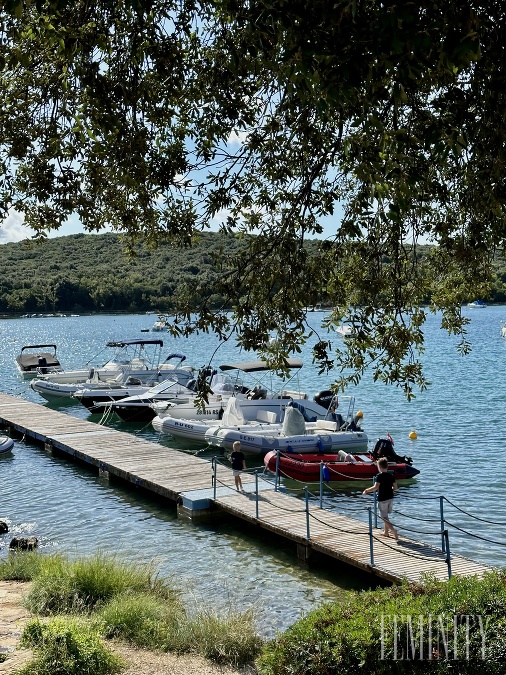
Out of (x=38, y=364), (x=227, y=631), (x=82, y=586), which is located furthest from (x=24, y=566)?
(x=38, y=364)

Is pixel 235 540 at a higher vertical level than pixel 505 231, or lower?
lower

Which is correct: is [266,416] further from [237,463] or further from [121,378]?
[121,378]

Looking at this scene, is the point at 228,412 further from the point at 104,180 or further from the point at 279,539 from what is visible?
the point at 104,180

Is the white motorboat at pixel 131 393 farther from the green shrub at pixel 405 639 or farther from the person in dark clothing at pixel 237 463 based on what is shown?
the green shrub at pixel 405 639

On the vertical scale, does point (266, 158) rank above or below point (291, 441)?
above

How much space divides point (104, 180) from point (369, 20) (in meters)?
4.37

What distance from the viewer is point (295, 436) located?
84.4ft

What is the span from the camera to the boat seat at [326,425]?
87.6 feet

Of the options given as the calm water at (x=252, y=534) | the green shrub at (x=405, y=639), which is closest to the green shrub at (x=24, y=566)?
the calm water at (x=252, y=534)

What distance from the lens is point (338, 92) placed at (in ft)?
16.0

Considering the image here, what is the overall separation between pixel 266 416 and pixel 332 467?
675cm

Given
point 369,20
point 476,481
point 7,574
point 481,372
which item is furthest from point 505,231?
point 481,372

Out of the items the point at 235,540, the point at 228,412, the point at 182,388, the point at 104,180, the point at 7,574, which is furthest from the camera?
the point at 182,388

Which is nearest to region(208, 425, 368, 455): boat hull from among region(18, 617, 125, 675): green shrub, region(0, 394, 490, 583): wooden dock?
region(0, 394, 490, 583): wooden dock
